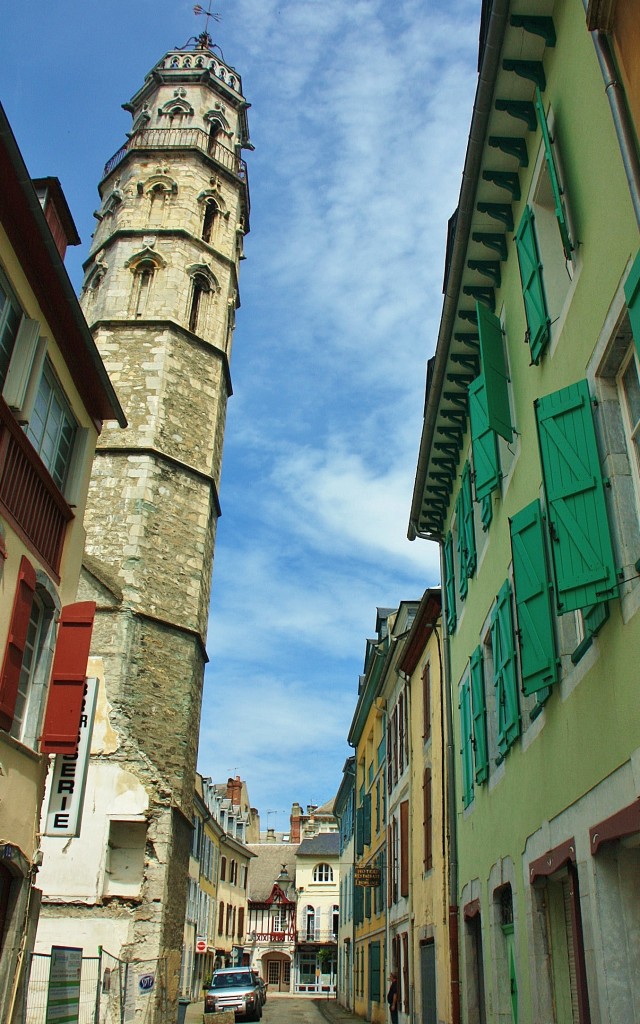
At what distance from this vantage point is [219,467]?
63.8ft

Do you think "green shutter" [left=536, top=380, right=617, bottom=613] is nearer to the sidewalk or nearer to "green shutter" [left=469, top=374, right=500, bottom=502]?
"green shutter" [left=469, top=374, right=500, bottom=502]

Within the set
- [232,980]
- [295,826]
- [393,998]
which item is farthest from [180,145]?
[295,826]

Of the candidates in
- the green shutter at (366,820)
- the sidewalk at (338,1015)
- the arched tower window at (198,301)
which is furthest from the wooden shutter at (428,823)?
the arched tower window at (198,301)

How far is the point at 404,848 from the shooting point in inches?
659

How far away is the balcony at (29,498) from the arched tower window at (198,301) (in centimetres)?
1198

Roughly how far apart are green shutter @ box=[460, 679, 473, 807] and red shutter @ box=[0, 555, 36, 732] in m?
5.06

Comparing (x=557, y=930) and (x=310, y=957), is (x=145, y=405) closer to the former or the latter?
(x=557, y=930)

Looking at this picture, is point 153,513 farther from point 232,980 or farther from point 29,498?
point 232,980

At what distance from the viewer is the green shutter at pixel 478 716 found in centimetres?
899

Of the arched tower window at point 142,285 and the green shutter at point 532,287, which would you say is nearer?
the green shutter at point 532,287

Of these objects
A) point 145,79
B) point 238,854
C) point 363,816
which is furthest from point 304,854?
point 145,79

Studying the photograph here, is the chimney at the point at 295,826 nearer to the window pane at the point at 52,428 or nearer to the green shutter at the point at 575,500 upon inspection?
the window pane at the point at 52,428

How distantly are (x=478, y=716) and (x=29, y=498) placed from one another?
5.16 m

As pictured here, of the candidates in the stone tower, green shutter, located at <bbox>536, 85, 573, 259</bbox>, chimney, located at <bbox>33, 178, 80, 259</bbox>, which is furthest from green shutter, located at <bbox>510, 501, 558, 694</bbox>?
the stone tower
